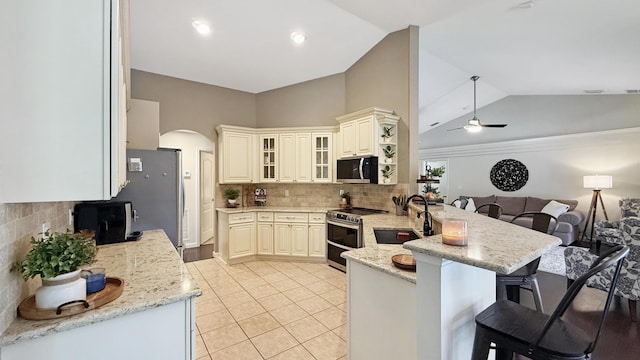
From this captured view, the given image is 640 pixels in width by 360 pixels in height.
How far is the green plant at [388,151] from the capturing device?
407 centimetres

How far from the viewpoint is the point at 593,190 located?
634 centimetres

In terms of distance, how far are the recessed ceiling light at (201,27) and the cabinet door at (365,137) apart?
2410 millimetres

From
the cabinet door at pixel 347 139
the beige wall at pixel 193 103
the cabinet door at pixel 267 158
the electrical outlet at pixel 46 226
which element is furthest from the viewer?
the cabinet door at pixel 267 158

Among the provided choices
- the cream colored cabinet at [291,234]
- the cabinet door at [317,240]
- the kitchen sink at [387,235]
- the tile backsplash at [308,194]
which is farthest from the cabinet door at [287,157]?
the kitchen sink at [387,235]

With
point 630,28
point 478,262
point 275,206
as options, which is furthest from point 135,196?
point 630,28

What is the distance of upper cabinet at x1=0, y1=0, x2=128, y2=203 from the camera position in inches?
36.9

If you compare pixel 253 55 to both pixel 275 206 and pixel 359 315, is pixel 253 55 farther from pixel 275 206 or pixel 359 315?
pixel 359 315

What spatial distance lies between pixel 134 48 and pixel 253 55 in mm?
1625

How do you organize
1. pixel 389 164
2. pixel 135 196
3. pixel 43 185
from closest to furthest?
pixel 43 185
pixel 135 196
pixel 389 164

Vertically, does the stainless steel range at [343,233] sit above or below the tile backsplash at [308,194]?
below

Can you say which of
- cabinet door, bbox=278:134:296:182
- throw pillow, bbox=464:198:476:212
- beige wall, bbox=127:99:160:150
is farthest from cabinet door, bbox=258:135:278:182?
throw pillow, bbox=464:198:476:212

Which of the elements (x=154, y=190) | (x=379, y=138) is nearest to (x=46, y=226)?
(x=154, y=190)

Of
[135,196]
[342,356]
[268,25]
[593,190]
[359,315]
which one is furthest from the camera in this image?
[593,190]

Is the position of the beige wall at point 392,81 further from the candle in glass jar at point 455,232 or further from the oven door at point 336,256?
the candle in glass jar at point 455,232
